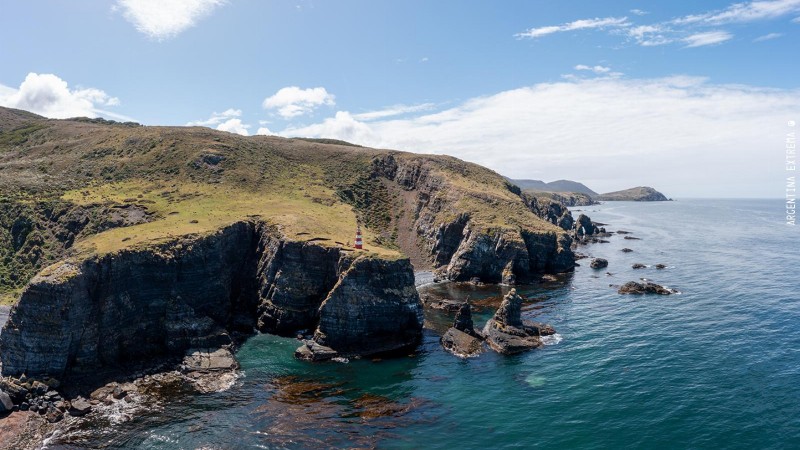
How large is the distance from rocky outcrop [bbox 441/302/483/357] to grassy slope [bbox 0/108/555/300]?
51.7 feet

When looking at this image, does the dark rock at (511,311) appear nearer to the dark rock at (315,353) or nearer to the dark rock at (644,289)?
the dark rock at (315,353)

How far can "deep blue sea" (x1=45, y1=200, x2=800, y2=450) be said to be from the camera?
40875 millimetres

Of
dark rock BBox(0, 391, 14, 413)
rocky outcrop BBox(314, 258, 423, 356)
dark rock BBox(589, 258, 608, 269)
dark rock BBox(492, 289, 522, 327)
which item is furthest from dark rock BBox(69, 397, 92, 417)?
dark rock BBox(589, 258, 608, 269)

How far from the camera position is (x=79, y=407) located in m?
46.4

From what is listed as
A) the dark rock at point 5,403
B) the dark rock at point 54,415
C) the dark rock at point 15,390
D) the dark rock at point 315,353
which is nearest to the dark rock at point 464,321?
the dark rock at point 315,353

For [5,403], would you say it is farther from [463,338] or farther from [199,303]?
[463,338]

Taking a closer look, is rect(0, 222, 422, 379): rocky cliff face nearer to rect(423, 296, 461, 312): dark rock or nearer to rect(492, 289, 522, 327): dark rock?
rect(492, 289, 522, 327): dark rock

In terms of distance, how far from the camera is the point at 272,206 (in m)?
96.9

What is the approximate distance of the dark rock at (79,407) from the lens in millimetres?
46125

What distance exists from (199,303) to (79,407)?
74.4ft

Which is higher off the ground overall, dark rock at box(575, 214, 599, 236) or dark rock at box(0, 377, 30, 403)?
dark rock at box(575, 214, 599, 236)

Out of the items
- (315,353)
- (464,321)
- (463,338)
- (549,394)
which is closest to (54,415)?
(315,353)

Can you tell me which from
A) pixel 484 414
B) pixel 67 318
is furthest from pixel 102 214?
pixel 484 414

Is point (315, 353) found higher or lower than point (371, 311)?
lower
